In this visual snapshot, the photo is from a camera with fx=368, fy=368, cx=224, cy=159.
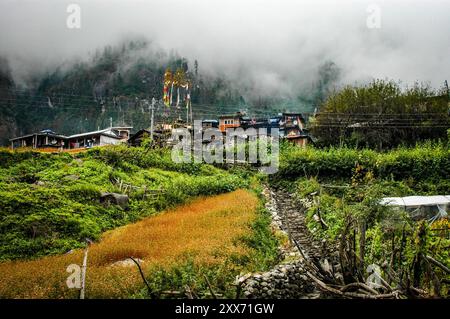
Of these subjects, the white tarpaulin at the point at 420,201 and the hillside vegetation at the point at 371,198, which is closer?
the hillside vegetation at the point at 371,198

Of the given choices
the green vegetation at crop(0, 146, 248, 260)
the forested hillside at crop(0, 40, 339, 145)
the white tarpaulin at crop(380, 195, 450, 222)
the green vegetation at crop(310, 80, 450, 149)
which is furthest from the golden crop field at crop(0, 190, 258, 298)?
the forested hillside at crop(0, 40, 339, 145)

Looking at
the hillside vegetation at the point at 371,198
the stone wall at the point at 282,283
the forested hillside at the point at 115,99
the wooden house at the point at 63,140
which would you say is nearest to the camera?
the hillside vegetation at the point at 371,198

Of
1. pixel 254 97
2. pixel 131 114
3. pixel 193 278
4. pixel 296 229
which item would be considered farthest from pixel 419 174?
pixel 254 97

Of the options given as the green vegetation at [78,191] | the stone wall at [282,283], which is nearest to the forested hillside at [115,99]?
the green vegetation at [78,191]

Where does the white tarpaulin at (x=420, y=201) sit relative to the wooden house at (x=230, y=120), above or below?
below

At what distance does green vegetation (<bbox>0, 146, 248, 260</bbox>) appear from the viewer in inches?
689

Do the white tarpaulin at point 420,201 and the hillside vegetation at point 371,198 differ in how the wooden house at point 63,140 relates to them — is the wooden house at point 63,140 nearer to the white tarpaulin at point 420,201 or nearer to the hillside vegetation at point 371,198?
the hillside vegetation at point 371,198

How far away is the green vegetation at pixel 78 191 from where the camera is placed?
57.4 feet

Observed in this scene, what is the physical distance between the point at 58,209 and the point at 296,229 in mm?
13148

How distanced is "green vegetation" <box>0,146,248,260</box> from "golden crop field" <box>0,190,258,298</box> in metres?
1.76

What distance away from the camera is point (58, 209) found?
19672 mm

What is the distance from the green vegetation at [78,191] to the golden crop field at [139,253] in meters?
1.76

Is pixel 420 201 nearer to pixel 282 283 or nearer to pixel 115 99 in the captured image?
pixel 282 283

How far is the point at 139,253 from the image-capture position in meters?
14.6
